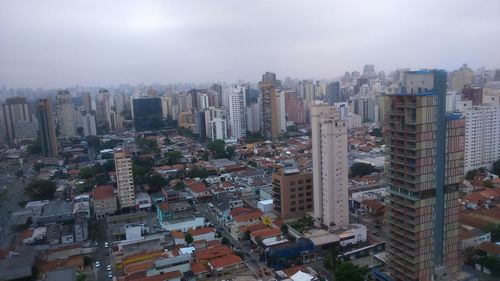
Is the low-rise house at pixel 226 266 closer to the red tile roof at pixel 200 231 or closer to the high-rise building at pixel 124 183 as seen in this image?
the red tile roof at pixel 200 231

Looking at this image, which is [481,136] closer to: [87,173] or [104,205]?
[104,205]

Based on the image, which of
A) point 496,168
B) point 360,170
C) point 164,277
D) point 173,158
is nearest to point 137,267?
point 164,277

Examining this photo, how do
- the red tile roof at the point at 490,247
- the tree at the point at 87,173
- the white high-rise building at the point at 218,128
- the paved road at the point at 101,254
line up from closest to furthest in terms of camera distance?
the red tile roof at the point at 490,247 < the paved road at the point at 101,254 < the tree at the point at 87,173 < the white high-rise building at the point at 218,128

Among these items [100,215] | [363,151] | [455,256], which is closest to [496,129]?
[363,151]

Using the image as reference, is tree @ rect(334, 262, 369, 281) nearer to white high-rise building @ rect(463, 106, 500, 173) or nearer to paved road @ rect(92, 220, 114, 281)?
paved road @ rect(92, 220, 114, 281)

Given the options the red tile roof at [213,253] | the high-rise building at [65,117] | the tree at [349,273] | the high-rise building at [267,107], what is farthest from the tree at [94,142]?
the tree at [349,273]

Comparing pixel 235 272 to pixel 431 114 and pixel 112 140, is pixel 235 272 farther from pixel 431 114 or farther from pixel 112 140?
pixel 112 140

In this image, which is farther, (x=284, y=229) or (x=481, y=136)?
(x=481, y=136)
